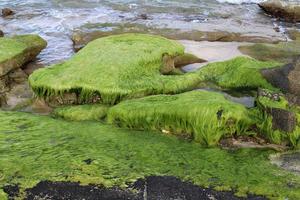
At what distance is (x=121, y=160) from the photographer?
18.8 feet

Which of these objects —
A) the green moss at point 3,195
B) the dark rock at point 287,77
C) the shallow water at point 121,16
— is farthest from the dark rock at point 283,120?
the shallow water at point 121,16

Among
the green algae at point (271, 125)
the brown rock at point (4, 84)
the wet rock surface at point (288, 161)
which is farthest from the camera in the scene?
the brown rock at point (4, 84)

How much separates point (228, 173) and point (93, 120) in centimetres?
254

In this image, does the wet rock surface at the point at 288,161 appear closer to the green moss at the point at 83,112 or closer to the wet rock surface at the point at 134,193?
the wet rock surface at the point at 134,193

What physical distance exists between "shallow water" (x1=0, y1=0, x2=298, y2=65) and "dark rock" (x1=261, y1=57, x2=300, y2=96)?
6168 mm

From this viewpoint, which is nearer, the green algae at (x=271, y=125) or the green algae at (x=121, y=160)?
the green algae at (x=121, y=160)

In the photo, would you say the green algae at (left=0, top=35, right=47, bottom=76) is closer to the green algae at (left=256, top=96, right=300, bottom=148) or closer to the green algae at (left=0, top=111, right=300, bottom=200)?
the green algae at (left=0, top=111, right=300, bottom=200)

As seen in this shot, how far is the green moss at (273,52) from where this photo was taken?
1109 centimetres

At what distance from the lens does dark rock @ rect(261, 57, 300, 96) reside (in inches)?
295

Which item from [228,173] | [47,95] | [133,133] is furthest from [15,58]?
[228,173]

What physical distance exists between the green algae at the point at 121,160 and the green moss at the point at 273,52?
5.48 metres

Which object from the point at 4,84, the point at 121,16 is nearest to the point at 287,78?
the point at 4,84

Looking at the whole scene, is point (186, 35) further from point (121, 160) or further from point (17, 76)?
point (121, 160)

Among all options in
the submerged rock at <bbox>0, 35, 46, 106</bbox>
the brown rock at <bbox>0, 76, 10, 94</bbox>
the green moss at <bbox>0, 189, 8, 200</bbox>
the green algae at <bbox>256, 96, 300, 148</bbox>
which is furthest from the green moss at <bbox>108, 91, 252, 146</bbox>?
the brown rock at <bbox>0, 76, 10, 94</bbox>
